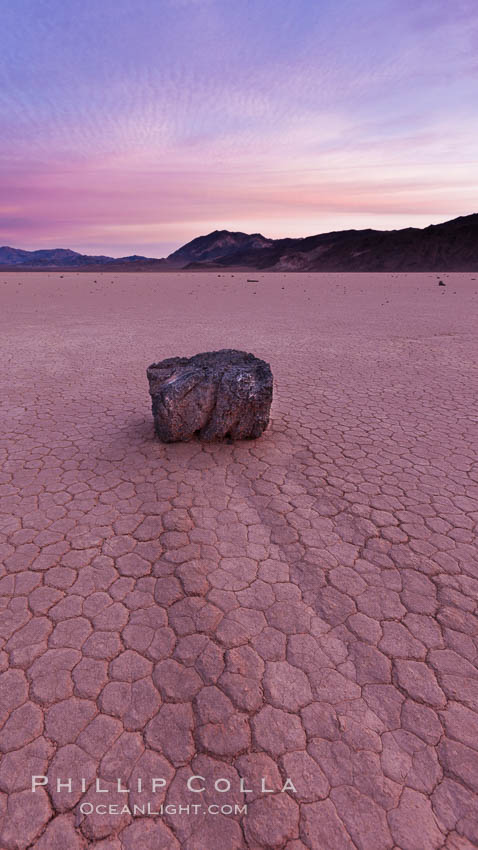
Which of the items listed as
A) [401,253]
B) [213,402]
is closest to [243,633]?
[213,402]

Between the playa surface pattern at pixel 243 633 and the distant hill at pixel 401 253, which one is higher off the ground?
the distant hill at pixel 401 253

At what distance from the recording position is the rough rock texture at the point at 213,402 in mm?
5148

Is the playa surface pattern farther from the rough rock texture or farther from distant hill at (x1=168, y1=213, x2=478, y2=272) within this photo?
distant hill at (x1=168, y1=213, x2=478, y2=272)

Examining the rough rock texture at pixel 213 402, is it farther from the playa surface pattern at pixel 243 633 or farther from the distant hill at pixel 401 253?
the distant hill at pixel 401 253

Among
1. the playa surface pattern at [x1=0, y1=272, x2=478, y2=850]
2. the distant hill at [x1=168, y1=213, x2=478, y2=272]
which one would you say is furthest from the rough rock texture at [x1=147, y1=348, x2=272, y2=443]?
the distant hill at [x1=168, y1=213, x2=478, y2=272]

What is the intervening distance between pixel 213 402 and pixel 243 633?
9.87 ft

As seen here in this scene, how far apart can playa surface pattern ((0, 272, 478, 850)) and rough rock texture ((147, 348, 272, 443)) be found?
0.79 feet

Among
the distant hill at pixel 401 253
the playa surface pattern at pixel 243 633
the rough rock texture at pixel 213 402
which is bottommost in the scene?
the playa surface pattern at pixel 243 633

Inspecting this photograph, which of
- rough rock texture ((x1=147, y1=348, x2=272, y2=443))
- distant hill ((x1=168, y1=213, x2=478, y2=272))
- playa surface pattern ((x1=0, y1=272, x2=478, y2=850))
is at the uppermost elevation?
distant hill ((x1=168, y1=213, x2=478, y2=272))

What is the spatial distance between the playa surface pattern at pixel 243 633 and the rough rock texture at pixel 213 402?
241mm

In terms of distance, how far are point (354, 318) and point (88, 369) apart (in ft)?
40.2

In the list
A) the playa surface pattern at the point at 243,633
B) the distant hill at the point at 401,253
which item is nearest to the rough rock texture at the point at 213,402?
the playa surface pattern at the point at 243,633

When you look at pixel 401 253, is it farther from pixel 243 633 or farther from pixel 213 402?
pixel 243 633

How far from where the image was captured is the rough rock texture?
515 cm
